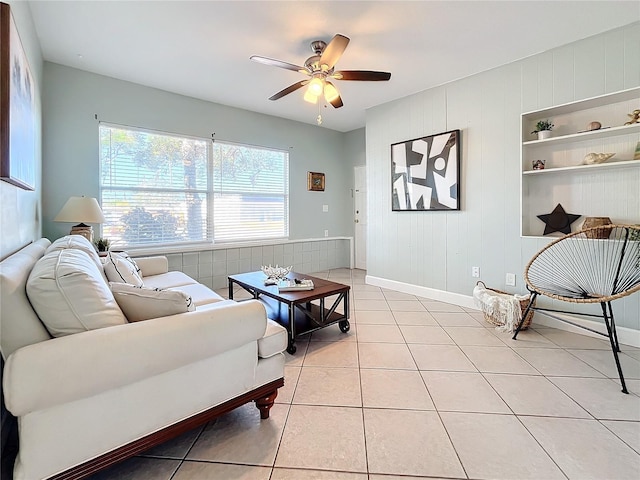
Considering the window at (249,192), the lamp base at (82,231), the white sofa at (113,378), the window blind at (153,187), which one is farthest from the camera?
the window at (249,192)

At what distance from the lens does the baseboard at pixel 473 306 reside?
2447mm

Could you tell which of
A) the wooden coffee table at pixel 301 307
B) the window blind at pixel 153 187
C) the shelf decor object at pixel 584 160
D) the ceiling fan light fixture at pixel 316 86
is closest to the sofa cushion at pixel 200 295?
the wooden coffee table at pixel 301 307

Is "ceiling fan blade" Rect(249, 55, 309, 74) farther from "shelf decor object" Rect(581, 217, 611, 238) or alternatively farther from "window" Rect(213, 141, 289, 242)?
"shelf decor object" Rect(581, 217, 611, 238)

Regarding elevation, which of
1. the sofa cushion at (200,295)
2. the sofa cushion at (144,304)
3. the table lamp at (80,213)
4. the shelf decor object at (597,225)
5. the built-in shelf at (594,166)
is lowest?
the sofa cushion at (200,295)

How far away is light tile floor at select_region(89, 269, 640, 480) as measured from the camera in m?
1.28

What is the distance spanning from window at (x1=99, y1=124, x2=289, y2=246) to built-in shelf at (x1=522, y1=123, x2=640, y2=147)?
335 centimetres

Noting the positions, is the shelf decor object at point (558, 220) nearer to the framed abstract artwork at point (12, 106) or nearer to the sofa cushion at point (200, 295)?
the sofa cushion at point (200, 295)

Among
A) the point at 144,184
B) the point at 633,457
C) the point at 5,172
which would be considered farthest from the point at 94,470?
the point at 144,184

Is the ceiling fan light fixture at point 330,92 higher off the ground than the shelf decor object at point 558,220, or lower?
higher

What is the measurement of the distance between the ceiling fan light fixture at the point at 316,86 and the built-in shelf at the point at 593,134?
1938 mm

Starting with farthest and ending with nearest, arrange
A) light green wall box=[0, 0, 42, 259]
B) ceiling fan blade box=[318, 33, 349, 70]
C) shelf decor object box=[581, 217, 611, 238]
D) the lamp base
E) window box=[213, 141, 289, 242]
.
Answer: window box=[213, 141, 289, 242], the lamp base, shelf decor object box=[581, 217, 611, 238], ceiling fan blade box=[318, 33, 349, 70], light green wall box=[0, 0, 42, 259]

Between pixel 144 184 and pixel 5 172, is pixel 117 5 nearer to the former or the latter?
pixel 5 172

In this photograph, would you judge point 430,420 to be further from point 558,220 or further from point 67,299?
point 558,220

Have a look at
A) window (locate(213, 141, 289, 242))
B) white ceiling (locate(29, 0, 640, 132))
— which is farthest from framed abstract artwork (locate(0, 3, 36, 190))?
window (locate(213, 141, 289, 242))
